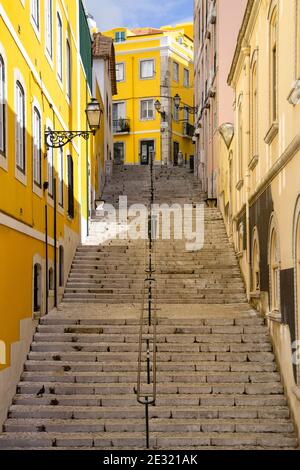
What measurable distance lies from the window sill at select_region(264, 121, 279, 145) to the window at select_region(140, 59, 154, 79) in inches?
1455

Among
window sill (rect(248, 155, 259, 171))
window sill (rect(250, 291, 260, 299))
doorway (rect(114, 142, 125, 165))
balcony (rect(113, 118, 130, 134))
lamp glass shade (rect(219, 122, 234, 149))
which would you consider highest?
balcony (rect(113, 118, 130, 134))

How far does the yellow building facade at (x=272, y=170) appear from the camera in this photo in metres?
9.42

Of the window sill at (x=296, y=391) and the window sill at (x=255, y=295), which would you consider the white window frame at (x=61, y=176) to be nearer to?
the window sill at (x=255, y=295)

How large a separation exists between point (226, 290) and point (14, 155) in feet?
23.1

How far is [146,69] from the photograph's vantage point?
47375mm

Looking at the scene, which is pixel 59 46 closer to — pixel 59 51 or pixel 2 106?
pixel 59 51

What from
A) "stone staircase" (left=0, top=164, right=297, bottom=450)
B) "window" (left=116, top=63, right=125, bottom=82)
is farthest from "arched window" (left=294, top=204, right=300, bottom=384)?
"window" (left=116, top=63, right=125, bottom=82)

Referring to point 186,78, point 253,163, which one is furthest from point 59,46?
point 186,78

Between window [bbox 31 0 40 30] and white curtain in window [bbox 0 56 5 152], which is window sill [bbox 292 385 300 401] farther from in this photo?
window [bbox 31 0 40 30]

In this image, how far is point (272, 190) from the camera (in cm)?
1138

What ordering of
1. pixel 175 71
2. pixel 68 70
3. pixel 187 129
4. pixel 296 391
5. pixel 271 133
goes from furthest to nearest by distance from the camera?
pixel 187 129
pixel 175 71
pixel 68 70
pixel 271 133
pixel 296 391

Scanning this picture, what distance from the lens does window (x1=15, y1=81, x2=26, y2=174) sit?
11068 mm

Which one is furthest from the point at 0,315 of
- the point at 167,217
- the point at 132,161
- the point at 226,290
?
the point at 132,161

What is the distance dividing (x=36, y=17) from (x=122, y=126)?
A: 34715mm
